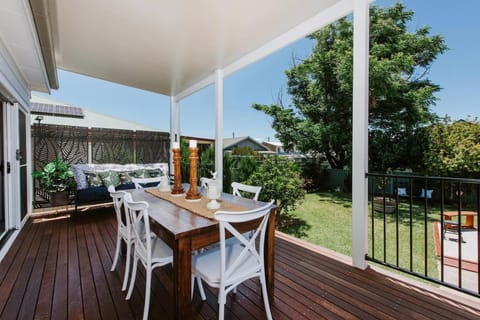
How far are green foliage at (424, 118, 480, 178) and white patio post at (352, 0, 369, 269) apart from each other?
5013mm

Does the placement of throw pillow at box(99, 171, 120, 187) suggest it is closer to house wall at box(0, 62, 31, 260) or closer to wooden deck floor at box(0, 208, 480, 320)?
house wall at box(0, 62, 31, 260)

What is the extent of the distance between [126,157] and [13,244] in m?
2.79

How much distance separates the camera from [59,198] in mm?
3791

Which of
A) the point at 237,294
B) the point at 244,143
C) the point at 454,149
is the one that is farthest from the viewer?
the point at 244,143

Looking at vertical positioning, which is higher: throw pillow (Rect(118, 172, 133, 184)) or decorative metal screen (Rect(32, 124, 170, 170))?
decorative metal screen (Rect(32, 124, 170, 170))

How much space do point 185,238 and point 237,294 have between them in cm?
84

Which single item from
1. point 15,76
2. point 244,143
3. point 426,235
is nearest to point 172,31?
point 15,76

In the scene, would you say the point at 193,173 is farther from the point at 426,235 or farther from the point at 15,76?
the point at 15,76

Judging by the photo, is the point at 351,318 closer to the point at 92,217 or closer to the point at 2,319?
the point at 2,319

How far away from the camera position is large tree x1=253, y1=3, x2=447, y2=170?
6051mm

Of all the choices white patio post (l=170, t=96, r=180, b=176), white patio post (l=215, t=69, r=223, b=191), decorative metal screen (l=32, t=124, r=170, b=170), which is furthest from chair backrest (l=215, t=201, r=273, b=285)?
decorative metal screen (l=32, t=124, r=170, b=170)

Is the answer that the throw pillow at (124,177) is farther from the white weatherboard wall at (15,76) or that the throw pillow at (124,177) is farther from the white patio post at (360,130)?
the white patio post at (360,130)

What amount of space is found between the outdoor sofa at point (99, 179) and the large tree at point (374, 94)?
5.32 m

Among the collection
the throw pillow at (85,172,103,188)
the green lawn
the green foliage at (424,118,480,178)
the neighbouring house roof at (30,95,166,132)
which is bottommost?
the green lawn
